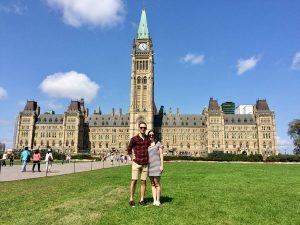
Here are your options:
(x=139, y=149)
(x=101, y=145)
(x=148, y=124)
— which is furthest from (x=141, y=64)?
(x=139, y=149)

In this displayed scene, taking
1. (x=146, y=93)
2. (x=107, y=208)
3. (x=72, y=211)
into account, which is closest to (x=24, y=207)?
(x=72, y=211)

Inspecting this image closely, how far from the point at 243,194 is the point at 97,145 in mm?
118870

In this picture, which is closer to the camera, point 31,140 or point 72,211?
point 72,211

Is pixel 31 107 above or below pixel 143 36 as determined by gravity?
below

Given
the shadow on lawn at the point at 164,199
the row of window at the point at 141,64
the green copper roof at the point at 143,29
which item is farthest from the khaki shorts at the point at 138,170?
the green copper roof at the point at 143,29

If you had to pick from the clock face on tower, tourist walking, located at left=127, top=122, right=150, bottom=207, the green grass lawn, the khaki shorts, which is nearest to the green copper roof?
the clock face on tower

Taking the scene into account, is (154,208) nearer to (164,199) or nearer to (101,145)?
(164,199)

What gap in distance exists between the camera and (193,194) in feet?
37.6

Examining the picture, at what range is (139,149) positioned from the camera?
9719 millimetres

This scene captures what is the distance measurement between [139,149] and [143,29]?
115 metres

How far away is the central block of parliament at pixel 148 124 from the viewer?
113 metres

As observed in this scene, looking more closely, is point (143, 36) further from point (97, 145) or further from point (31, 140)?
point (31, 140)

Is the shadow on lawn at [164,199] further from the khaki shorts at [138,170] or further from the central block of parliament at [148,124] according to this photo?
the central block of parliament at [148,124]

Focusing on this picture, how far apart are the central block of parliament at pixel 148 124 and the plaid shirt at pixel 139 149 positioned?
3923 inches
